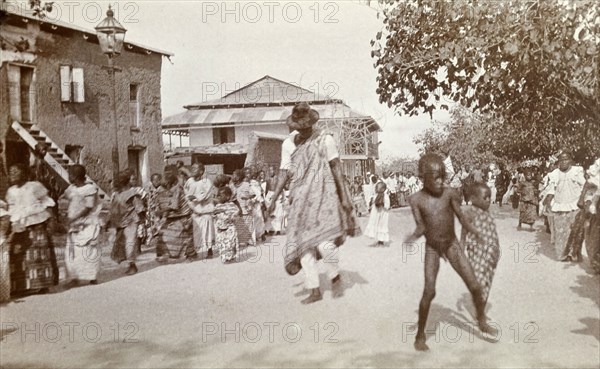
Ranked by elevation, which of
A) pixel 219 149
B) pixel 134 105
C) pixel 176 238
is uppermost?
pixel 134 105

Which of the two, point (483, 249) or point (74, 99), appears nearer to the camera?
point (483, 249)

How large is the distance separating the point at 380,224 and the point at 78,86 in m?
4.20

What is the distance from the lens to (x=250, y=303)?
4.74m

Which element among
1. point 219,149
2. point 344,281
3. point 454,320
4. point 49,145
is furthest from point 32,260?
point 454,320

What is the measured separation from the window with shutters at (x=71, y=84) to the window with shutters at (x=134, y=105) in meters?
0.52

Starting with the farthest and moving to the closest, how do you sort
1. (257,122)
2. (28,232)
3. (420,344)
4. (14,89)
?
1. (14,89)
2. (257,122)
3. (28,232)
4. (420,344)

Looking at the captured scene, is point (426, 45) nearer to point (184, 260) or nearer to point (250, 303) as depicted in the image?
point (250, 303)

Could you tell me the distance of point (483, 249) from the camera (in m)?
4.13

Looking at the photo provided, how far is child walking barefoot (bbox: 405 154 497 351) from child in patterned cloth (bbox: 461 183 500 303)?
0.74 ft

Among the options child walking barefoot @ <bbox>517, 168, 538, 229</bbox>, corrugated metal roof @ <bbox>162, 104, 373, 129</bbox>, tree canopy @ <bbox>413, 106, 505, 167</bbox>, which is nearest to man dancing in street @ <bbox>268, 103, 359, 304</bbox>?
corrugated metal roof @ <bbox>162, 104, 373, 129</bbox>

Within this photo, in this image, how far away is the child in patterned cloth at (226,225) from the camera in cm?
718

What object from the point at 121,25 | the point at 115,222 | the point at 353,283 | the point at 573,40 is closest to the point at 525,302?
the point at 353,283

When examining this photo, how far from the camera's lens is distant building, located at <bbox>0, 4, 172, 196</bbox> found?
5539 mm

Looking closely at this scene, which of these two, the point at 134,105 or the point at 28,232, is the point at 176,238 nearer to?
the point at 134,105
